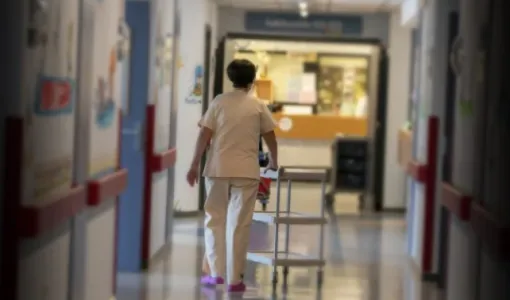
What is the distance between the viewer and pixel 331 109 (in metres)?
17.5

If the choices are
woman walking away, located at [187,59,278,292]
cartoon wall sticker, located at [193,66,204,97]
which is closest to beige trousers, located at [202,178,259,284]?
woman walking away, located at [187,59,278,292]

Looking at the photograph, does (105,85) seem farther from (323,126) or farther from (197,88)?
(323,126)

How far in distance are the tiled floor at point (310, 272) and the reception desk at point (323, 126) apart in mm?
3693

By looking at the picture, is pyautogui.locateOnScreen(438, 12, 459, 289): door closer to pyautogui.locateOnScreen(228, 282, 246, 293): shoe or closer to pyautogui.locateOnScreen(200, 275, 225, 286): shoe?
pyautogui.locateOnScreen(228, 282, 246, 293): shoe

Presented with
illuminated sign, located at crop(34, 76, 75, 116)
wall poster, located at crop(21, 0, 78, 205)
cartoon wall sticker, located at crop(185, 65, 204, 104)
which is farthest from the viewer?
cartoon wall sticker, located at crop(185, 65, 204, 104)

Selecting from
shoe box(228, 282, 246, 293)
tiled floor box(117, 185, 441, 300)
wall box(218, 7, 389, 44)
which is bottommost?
tiled floor box(117, 185, 441, 300)

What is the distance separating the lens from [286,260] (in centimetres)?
768

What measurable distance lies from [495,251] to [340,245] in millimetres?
5915

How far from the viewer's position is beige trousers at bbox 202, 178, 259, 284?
696 centimetres

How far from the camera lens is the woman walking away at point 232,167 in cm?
693

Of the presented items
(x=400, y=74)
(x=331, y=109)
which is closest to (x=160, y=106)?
(x=400, y=74)

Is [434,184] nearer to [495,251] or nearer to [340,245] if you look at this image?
[340,245]

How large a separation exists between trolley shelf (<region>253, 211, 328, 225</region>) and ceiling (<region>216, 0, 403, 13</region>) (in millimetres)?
6319

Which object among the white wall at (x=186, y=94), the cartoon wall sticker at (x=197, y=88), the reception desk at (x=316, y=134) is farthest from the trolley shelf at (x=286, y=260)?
the reception desk at (x=316, y=134)
